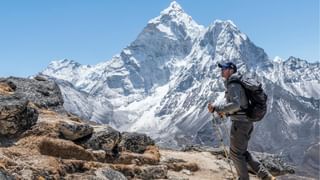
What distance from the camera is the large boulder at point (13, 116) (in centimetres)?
2042

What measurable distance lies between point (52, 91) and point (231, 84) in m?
16.9

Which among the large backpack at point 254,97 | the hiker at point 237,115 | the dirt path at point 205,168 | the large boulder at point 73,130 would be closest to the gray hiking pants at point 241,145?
the hiker at point 237,115

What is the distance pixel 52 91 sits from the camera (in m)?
31.7

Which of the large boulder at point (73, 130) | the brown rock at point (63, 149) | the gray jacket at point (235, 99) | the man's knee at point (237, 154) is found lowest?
the man's knee at point (237, 154)

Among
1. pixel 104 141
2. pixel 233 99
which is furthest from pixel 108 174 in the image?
pixel 233 99

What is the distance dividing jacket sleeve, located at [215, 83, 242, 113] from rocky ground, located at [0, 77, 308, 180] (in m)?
5.50

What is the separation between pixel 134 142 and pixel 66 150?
5746 mm

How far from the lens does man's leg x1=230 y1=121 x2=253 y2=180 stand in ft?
57.5

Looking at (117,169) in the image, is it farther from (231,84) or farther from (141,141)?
(231,84)

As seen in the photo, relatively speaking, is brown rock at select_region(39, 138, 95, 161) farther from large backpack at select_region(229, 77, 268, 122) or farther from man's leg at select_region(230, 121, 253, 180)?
large backpack at select_region(229, 77, 268, 122)

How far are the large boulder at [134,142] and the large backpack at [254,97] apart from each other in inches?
386

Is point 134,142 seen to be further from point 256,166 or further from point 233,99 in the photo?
point 233,99

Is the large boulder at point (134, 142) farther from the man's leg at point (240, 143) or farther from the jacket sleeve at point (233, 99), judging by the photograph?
the jacket sleeve at point (233, 99)

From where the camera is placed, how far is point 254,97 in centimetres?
1716
